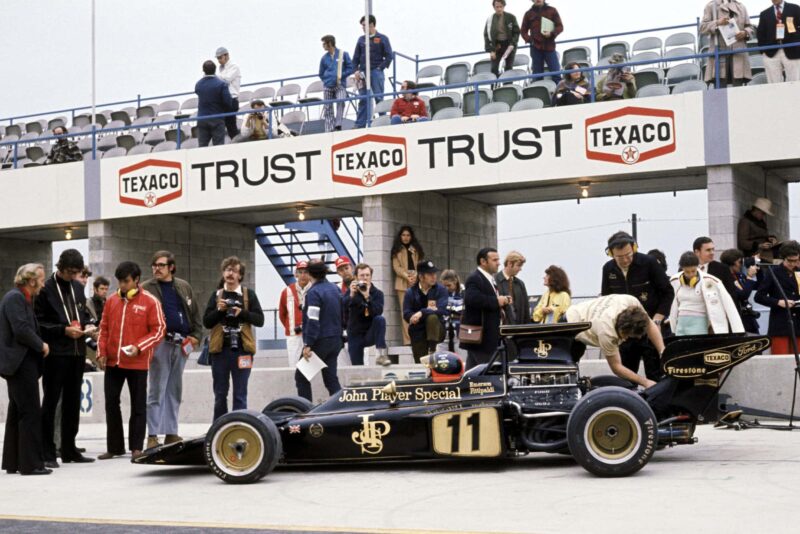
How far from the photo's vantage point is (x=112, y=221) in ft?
76.4

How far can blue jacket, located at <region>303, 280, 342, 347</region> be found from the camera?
1197 cm

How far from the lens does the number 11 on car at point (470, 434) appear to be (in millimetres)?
8680

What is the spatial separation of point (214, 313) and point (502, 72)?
37.6ft

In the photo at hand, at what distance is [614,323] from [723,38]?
31.8 ft

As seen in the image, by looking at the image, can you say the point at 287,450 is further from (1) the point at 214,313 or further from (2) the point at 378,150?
(2) the point at 378,150

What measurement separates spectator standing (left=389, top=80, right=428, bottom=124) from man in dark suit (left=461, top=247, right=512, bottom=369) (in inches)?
367

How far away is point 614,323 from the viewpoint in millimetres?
9219

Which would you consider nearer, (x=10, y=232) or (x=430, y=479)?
(x=430, y=479)

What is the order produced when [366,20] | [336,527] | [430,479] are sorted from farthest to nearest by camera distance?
1. [366,20]
2. [430,479]
3. [336,527]

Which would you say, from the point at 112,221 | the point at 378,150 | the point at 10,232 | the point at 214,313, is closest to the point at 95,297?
the point at 214,313

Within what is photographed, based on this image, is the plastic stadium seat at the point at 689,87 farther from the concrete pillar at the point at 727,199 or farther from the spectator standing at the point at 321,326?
Answer: the spectator standing at the point at 321,326

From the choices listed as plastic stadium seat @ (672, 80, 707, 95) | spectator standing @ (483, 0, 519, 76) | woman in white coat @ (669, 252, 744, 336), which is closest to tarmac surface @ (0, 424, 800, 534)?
woman in white coat @ (669, 252, 744, 336)

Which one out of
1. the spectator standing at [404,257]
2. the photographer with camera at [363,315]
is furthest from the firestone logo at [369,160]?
the photographer with camera at [363,315]

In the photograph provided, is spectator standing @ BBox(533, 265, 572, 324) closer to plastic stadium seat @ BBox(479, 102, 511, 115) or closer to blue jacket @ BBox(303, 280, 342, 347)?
blue jacket @ BBox(303, 280, 342, 347)
